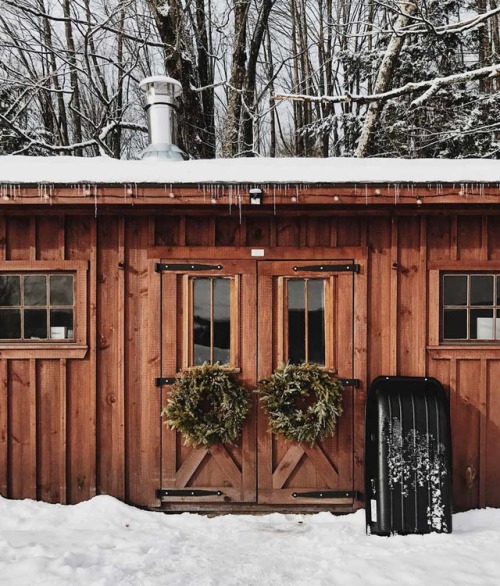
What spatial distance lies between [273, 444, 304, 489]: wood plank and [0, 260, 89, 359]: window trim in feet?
6.20

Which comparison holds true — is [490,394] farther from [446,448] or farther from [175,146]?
[175,146]

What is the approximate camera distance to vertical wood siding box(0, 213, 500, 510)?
3992 millimetres

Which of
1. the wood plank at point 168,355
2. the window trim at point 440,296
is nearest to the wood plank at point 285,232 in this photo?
the wood plank at point 168,355

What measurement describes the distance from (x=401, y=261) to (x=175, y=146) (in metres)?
2.50

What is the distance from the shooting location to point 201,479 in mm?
4008

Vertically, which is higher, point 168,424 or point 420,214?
point 420,214

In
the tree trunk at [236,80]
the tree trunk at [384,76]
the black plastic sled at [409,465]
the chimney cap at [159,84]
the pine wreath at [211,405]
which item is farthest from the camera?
the tree trunk at [236,80]

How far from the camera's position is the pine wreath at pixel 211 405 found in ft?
12.6

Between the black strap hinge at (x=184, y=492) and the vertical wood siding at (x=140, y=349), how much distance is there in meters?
0.10

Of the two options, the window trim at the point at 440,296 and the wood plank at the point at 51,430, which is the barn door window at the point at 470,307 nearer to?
the window trim at the point at 440,296

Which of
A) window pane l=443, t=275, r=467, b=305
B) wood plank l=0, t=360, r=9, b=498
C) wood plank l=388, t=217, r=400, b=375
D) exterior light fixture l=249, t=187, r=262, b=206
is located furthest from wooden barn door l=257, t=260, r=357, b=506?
wood plank l=0, t=360, r=9, b=498

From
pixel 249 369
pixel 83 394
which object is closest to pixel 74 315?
pixel 83 394

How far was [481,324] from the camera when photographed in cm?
402

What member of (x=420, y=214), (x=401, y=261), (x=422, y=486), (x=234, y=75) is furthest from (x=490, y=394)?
(x=234, y=75)
